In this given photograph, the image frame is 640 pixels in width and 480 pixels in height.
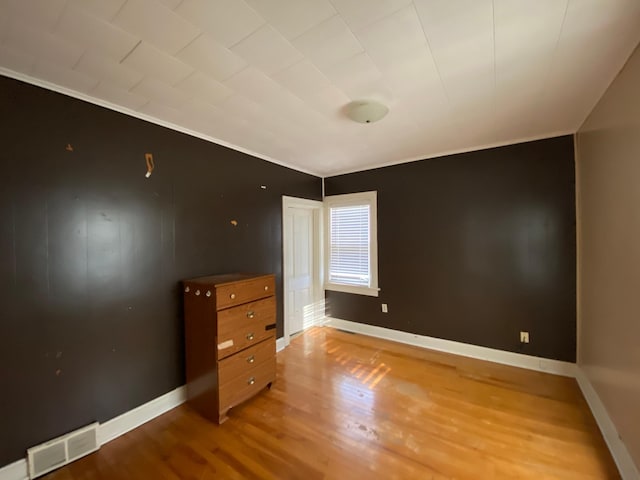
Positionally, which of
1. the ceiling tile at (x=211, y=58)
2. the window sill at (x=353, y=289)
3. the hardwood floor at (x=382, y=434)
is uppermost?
the ceiling tile at (x=211, y=58)

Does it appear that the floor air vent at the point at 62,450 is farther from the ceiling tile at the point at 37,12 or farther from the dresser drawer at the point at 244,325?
the ceiling tile at the point at 37,12

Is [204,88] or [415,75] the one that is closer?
[415,75]

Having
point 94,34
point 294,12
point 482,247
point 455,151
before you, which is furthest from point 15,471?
point 455,151

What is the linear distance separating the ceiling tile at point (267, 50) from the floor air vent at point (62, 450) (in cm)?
262

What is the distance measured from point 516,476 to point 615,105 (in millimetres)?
2422

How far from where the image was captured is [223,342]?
2.13 m

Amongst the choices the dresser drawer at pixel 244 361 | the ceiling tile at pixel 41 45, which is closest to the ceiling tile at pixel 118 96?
the ceiling tile at pixel 41 45

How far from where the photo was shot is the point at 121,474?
163 centimetres

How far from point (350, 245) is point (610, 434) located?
120 inches

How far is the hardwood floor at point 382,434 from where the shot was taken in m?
1.64

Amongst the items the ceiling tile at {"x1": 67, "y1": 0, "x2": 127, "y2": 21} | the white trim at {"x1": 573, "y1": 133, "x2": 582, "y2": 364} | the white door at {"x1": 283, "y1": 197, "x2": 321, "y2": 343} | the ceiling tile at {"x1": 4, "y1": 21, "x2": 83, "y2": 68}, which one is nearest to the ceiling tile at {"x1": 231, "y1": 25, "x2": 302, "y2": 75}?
the ceiling tile at {"x1": 67, "y1": 0, "x2": 127, "y2": 21}

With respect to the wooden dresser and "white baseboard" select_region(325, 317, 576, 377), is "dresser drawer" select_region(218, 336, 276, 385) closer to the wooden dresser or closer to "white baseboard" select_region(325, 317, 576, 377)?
the wooden dresser

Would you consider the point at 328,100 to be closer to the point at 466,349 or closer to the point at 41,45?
the point at 41,45

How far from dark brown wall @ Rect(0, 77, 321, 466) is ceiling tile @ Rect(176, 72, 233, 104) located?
0.67m
